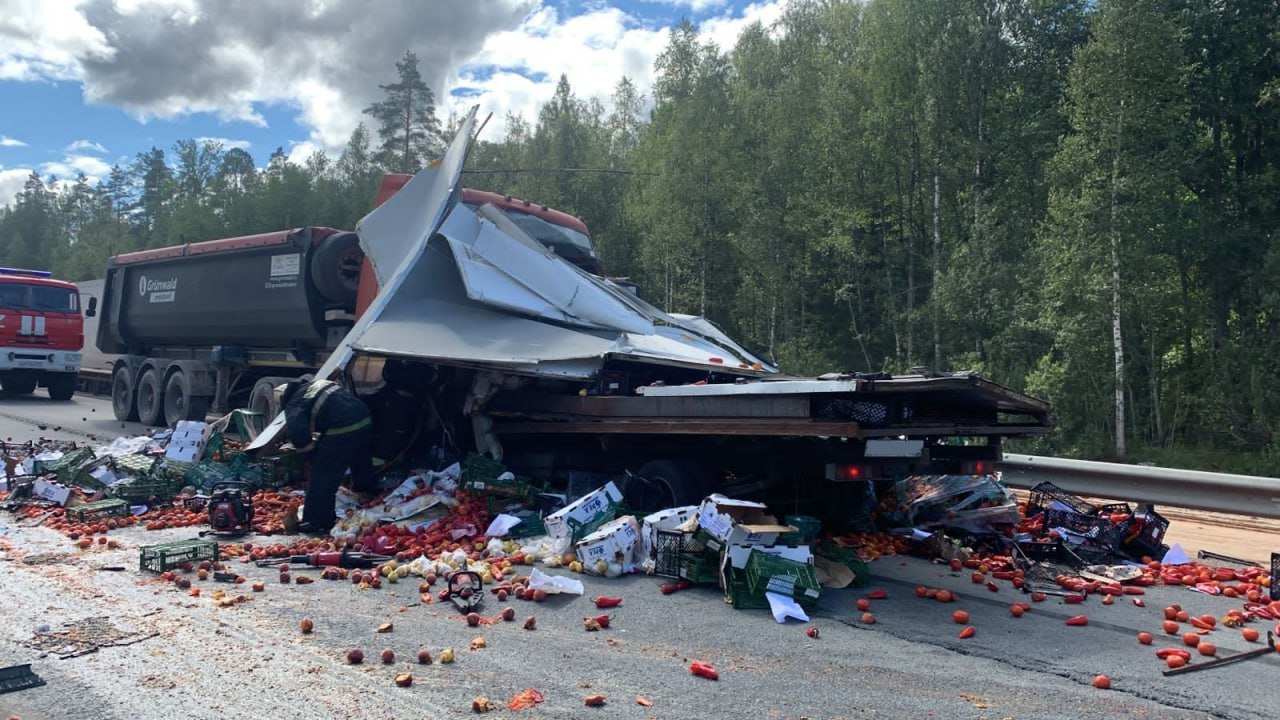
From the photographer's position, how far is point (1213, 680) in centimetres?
408

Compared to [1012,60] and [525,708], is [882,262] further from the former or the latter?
[525,708]

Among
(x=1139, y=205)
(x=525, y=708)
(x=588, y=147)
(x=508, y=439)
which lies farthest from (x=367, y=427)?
(x=588, y=147)

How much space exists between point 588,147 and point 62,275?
48.2m

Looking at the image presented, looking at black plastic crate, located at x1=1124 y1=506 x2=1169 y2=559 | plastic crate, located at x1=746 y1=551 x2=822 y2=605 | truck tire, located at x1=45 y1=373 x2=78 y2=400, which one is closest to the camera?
plastic crate, located at x1=746 y1=551 x2=822 y2=605

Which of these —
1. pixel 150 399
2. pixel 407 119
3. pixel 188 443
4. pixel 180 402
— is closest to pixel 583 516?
pixel 188 443

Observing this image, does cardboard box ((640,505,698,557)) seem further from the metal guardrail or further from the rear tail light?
the metal guardrail

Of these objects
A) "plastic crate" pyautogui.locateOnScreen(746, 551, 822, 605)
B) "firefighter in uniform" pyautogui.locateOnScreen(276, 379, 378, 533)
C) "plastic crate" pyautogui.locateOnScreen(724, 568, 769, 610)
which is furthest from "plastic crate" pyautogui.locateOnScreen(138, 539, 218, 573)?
"plastic crate" pyautogui.locateOnScreen(746, 551, 822, 605)

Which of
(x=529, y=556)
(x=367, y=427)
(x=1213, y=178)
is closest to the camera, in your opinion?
(x=529, y=556)

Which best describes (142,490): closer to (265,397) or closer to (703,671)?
(265,397)

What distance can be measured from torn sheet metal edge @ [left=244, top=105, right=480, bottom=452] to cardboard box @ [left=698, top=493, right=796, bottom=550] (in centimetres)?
432

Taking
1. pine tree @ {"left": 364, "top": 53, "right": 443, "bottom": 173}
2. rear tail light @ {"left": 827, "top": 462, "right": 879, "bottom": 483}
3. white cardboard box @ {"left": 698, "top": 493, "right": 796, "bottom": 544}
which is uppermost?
pine tree @ {"left": 364, "top": 53, "right": 443, "bottom": 173}

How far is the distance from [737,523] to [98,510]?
19.5 feet

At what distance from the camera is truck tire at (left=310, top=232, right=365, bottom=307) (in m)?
12.5

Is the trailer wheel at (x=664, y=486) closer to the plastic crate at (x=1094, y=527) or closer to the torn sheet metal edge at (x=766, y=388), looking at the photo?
the torn sheet metal edge at (x=766, y=388)
